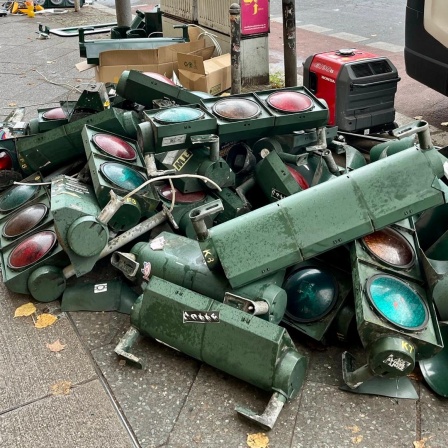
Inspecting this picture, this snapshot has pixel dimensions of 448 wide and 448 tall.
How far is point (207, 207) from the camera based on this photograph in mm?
3029

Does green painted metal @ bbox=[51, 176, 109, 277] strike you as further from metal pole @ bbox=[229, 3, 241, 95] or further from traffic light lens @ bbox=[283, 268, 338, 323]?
metal pole @ bbox=[229, 3, 241, 95]

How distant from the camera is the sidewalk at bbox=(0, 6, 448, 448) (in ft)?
9.26

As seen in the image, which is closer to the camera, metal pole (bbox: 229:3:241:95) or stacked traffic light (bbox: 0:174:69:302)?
stacked traffic light (bbox: 0:174:69:302)

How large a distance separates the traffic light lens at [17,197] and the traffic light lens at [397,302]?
2.61 m

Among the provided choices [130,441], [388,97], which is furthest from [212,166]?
[388,97]

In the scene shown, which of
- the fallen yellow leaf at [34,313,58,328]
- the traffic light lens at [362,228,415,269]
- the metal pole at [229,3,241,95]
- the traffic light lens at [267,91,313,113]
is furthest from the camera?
the metal pole at [229,3,241,95]

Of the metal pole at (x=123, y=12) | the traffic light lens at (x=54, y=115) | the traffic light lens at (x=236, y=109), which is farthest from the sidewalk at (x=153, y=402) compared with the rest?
the metal pole at (x=123, y=12)

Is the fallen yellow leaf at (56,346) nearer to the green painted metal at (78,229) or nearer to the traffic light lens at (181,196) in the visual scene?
the green painted metal at (78,229)

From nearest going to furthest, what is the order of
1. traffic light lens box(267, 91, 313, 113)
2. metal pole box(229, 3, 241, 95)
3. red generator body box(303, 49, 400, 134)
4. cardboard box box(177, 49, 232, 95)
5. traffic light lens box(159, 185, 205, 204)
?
traffic light lens box(159, 185, 205, 204)
traffic light lens box(267, 91, 313, 113)
red generator body box(303, 49, 400, 134)
metal pole box(229, 3, 241, 95)
cardboard box box(177, 49, 232, 95)

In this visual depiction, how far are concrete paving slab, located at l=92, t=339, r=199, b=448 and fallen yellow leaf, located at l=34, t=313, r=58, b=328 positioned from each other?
40cm

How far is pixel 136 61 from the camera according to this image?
6180 mm

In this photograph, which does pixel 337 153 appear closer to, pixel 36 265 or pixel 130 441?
pixel 36 265

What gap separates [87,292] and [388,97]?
3430 mm

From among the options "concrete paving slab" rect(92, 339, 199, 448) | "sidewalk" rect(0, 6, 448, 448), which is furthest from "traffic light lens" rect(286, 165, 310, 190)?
"concrete paving slab" rect(92, 339, 199, 448)
